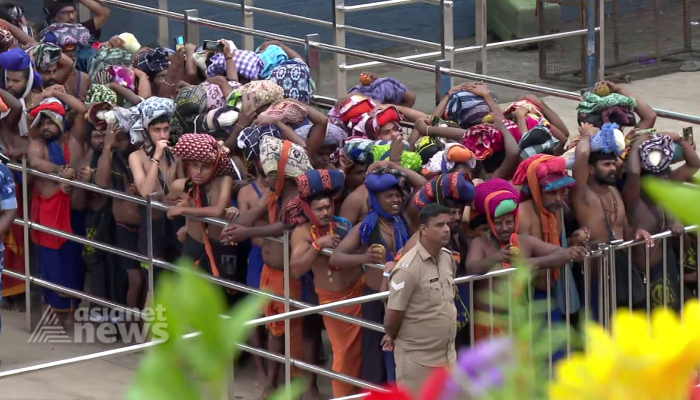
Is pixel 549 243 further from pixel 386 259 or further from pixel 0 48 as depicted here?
pixel 0 48

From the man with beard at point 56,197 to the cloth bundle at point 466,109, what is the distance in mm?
2419

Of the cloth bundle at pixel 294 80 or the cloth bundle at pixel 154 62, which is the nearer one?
the cloth bundle at pixel 294 80

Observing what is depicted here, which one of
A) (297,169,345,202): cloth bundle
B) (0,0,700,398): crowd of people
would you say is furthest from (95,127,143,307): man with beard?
(297,169,345,202): cloth bundle

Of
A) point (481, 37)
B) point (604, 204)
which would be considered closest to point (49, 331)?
point (604, 204)

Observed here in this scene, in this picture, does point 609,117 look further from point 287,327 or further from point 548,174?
point 287,327

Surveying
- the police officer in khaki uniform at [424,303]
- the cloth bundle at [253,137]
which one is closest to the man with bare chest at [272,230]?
the cloth bundle at [253,137]

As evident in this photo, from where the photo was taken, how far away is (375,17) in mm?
15641

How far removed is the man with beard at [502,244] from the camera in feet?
18.3

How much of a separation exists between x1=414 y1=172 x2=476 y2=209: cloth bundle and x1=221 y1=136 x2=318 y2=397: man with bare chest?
78 centimetres

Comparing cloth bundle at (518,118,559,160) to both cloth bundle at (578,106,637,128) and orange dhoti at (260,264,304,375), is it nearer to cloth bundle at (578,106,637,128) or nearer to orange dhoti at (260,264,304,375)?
cloth bundle at (578,106,637,128)

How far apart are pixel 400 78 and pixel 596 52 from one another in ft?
13.5

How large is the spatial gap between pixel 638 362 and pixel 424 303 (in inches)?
187

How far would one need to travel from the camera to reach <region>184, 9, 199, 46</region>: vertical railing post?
10.2 m

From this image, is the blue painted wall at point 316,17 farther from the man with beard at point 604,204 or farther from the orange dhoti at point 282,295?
the man with beard at point 604,204
